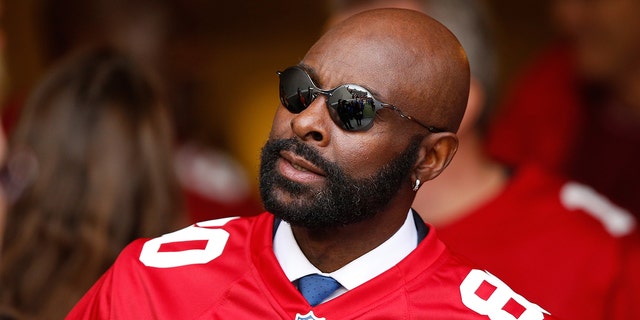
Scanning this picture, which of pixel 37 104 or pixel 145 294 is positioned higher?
pixel 37 104

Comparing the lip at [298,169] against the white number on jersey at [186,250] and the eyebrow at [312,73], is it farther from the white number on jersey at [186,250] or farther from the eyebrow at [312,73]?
the white number on jersey at [186,250]

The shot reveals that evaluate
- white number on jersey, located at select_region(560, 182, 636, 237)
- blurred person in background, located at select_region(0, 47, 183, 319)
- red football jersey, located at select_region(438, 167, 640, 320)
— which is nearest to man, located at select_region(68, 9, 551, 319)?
blurred person in background, located at select_region(0, 47, 183, 319)

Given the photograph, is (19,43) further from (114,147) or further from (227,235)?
(227,235)

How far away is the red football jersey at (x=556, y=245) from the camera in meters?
3.36

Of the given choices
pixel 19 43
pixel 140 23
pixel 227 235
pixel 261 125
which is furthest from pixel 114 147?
pixel 261 125

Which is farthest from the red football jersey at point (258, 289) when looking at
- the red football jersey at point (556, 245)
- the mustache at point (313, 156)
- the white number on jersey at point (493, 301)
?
the red football jersey at point (556, 245)

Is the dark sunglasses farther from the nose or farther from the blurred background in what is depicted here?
the blurred background

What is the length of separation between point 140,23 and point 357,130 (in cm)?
272

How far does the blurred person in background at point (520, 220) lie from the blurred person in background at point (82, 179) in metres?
0.81

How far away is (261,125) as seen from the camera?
23.0 feet

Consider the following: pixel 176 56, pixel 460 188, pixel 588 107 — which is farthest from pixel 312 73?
pixel 588 107

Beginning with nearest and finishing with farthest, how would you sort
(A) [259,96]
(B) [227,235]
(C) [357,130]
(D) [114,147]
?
(C) [357,130], (B) [227,235], (D) [114,147], (A) [259,96]

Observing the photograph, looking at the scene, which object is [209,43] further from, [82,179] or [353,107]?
[353,107]

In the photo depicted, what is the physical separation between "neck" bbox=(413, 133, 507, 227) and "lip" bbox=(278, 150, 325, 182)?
1667 mm
